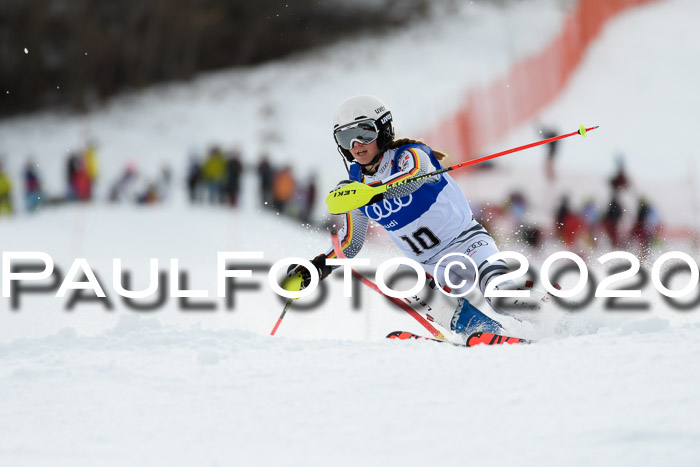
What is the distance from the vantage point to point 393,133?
506 cm

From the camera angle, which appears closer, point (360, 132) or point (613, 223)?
point (360, 132)

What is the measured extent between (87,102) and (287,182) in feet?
62.3

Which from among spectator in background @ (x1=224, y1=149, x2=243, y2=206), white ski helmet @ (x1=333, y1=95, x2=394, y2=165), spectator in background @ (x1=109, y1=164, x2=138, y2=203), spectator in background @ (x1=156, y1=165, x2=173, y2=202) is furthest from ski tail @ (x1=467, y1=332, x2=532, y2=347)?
spectator in background @ (x1=156, y1=165, x2=173, y2=202)

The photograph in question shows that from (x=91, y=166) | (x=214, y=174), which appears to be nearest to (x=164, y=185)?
(x=91, y=166)

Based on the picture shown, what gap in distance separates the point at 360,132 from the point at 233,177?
10.1 meters

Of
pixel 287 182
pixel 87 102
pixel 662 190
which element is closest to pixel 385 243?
pixel 287 182

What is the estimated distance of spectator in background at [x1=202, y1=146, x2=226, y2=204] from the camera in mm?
15227

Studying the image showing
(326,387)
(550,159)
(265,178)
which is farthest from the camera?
(550,159)

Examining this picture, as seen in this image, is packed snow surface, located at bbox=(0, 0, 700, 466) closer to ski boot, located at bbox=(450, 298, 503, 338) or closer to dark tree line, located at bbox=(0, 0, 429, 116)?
ski boot, located at bbox=(450, 298, 503, 338)

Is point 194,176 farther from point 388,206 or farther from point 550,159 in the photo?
point 388,206

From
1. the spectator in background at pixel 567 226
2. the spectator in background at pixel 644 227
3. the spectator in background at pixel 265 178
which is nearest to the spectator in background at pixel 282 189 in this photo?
the spectator in background at pixel 265 178

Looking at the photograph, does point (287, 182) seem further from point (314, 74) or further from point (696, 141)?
point (314, 74)

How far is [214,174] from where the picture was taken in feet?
50.3

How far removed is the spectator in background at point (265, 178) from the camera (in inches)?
588
